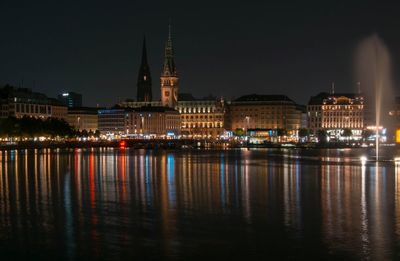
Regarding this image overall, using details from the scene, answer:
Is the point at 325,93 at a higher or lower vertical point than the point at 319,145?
→ higher

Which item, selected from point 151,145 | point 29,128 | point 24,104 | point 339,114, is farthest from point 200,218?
point 339,114

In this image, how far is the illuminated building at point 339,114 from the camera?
183 meters

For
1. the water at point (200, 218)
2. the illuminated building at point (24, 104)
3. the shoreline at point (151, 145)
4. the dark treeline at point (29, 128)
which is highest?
the illuminated building at point (24, 104)

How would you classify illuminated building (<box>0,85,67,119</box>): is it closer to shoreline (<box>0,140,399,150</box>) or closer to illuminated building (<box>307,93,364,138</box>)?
shoreline (<box>0,140,399,150</box>)

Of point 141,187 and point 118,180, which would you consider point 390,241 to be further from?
point 118,180

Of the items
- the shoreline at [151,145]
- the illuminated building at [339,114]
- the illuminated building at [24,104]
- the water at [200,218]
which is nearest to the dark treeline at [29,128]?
the shoreline at [151,145]

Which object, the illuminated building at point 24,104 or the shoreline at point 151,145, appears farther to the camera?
the illuminated building at point 24,104

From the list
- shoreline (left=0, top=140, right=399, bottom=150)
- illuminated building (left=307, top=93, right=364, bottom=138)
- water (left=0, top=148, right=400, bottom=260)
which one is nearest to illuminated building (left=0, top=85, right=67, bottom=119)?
shoreline (left=0, top=140, right=399, bottom=150)

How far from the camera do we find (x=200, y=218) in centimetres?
2972

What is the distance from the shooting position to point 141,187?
43.5 metres

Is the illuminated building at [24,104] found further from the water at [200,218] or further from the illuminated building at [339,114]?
the water at [200,218]

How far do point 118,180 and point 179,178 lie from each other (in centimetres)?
449

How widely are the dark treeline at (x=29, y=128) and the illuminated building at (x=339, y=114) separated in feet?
230

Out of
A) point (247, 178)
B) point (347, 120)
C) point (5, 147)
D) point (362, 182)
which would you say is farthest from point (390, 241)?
point (347, 120)
